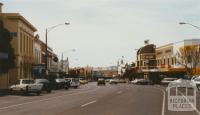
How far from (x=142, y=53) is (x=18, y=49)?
8689 cm

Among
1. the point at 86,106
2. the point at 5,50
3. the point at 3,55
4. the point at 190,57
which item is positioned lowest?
the point at 86,106

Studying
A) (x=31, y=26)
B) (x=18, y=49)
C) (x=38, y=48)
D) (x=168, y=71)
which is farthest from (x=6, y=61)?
(x=168, y=71)

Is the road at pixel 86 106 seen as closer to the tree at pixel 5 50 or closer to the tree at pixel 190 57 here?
the tree at pixel 5 50

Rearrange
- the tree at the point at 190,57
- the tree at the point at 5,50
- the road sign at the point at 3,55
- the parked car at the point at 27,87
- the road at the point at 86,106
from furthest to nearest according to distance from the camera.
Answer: the tree at the point at 190,57
the tree at the point at 5,50
the road sign at the point at 3,55
the parked car at the point at 27,87
the road at the point at 86,106

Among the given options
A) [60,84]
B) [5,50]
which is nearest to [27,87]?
[5,50]

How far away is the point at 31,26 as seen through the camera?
79562 millimetres

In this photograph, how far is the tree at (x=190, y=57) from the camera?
89.1 m

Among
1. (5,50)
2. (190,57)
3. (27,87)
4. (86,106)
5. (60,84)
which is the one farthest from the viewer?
(190,57)

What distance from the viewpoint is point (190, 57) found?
9075cm

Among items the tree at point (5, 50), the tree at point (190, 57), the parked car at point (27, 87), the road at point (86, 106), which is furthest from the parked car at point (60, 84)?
the tree at point (190, 57)

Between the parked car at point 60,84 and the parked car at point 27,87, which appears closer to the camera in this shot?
the parked car at point 27,87

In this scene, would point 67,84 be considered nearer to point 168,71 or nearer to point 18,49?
point 18,49

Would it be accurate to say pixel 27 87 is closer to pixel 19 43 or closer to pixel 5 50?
pixel 5 50

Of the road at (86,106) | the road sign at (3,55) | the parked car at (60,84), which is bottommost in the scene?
Answer: the road at (86,106)
